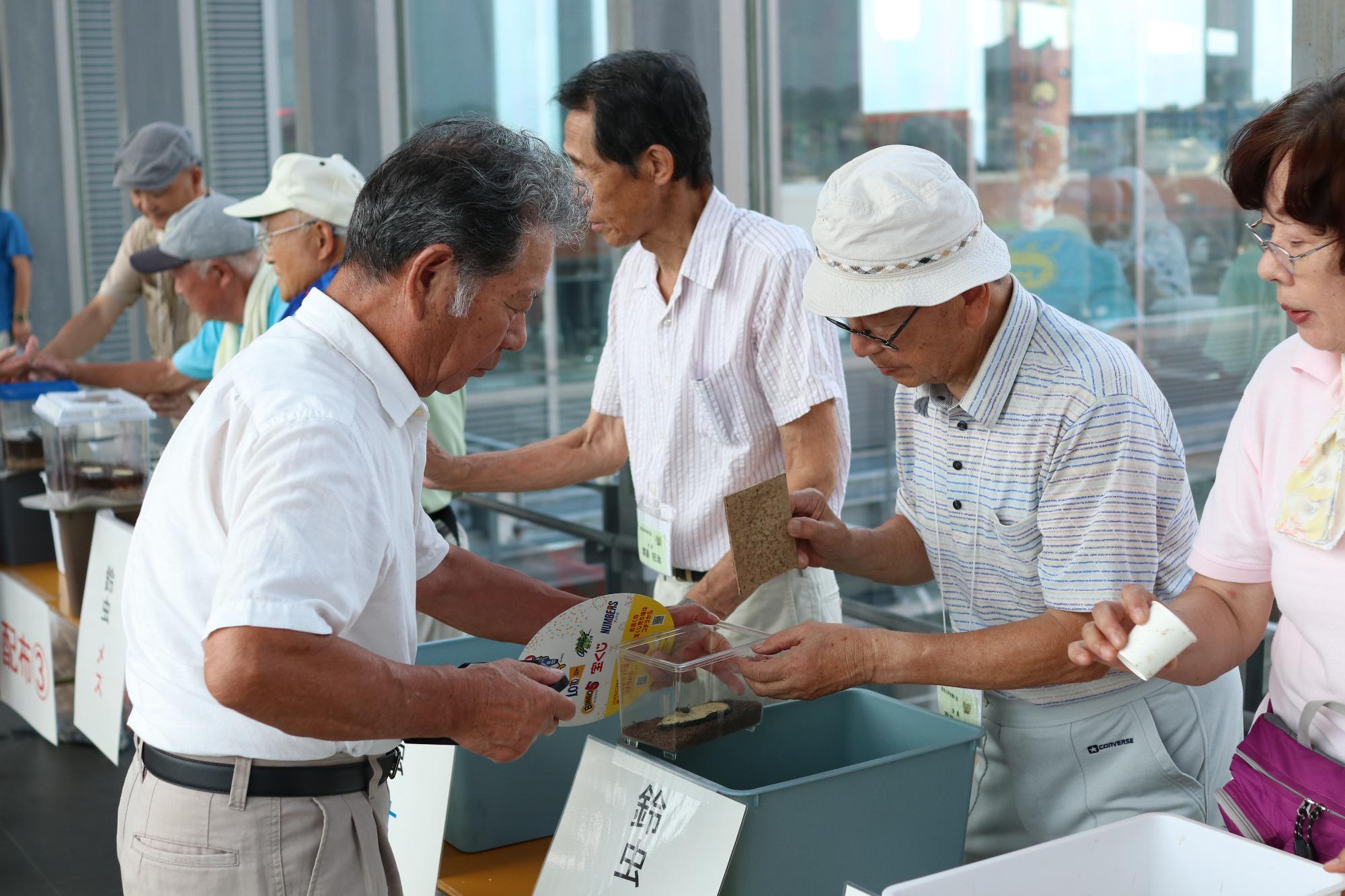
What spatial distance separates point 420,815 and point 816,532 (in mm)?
700

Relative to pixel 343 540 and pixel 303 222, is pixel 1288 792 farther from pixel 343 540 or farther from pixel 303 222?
pixel 303 222

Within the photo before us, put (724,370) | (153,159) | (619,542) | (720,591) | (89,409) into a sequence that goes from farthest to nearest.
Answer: (153,159)
(619,542)
(89,409)
(724,370)
(720,591)

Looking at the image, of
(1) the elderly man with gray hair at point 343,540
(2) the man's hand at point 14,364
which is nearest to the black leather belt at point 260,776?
(1) the elderly man with gray hair at point 343,540

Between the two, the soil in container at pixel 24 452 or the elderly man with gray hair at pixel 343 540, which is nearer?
the elderly man with gray hair at pixel 343 540

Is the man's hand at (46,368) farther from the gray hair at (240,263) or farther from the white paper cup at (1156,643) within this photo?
the white paper cup at (1156,643)

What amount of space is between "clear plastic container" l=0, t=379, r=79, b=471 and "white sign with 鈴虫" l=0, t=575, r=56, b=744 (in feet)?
1.18

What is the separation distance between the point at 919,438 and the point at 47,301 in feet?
27.6

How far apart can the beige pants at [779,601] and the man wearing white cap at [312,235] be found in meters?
0.82

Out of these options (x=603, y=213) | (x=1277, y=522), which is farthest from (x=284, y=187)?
(x=1277, y=522)

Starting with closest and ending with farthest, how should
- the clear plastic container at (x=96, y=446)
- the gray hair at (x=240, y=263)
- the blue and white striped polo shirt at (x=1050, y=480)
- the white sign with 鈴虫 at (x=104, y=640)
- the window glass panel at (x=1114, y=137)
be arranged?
the blue and white striped polo shirt at (x=1050, y=480), the window glass panel at (x=1114, y=137), the white sign with 鈴虫 at (x=104, y=640), the gray hair at (x=240, y=263), the clear plastic container at (x=96, y=446)

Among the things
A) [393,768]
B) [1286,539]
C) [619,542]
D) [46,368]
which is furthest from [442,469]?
[46,368]

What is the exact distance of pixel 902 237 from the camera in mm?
1634

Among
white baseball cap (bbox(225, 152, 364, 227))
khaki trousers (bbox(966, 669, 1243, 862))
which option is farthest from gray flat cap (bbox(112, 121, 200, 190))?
khaki trousers (bbox(966, 669, 1243, 862))

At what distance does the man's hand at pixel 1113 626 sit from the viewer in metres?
1.41
